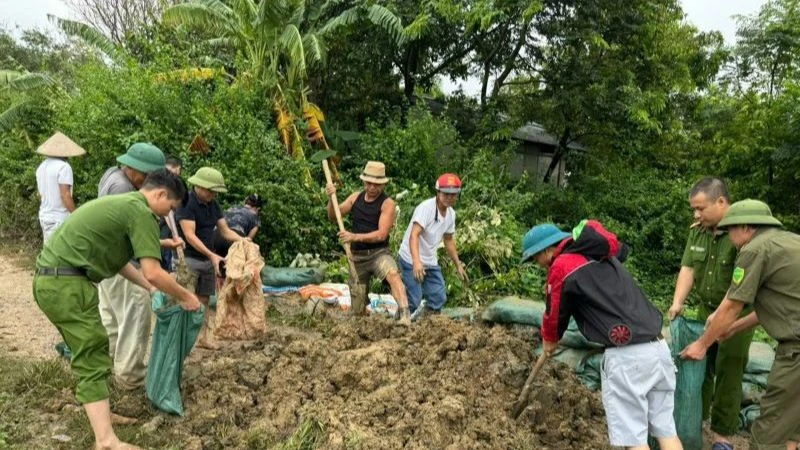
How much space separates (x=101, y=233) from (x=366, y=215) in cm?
256

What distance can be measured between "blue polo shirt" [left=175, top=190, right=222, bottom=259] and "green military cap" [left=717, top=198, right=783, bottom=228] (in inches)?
147

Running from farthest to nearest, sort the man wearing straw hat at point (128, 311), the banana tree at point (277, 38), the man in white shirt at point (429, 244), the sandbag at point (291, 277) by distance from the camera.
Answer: the banana tree at point (277, 38), the sandbag at point (291, 277), the man in white shirt at point (429, 244), the man wearing straw hat at point (128, 311)

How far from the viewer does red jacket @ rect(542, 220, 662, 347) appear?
2.79 meters

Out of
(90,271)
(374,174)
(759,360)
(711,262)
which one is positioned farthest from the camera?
(374,174)

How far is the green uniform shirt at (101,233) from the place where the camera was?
300cm

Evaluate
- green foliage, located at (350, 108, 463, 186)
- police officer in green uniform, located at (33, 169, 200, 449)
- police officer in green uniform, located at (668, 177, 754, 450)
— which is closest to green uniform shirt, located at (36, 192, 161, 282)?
police officer in green uniform, located at (33, 169, 200, 449)

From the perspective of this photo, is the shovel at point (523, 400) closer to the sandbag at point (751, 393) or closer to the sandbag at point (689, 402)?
the sandbag at point (689, 402)

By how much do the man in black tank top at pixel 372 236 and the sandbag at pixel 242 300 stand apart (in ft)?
2.88

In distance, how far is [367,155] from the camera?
10109 millimetres

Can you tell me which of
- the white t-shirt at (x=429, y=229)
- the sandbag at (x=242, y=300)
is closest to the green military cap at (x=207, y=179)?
the sandbag at (x=242, y=300)

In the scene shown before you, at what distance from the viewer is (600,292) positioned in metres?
2.79

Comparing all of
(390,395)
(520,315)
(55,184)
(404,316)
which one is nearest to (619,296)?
(390,395)

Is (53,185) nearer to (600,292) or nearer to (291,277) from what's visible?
(291,277)

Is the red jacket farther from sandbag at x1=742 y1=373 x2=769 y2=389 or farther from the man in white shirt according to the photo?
the man in white shirt
